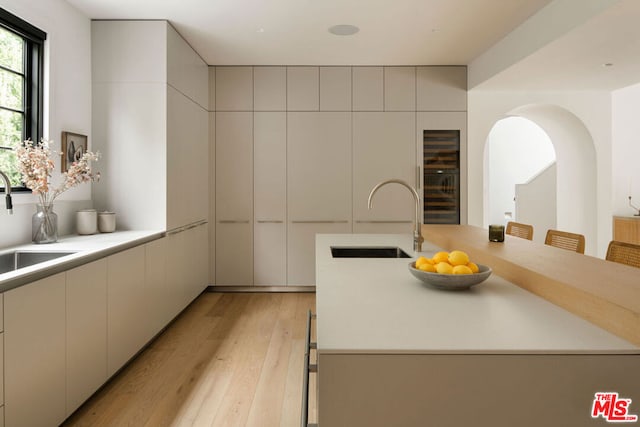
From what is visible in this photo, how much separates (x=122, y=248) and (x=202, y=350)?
0.98 metres

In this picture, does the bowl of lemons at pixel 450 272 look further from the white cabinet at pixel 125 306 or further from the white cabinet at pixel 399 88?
the white cabinet at pixel 399 88

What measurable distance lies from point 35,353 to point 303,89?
12.6 ft

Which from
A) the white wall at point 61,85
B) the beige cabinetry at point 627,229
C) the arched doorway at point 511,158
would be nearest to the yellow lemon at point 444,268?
the white wall at point 61,85

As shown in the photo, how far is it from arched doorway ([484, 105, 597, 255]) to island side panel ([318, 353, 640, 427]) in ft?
15.9

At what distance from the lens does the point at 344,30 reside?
392 centimetres

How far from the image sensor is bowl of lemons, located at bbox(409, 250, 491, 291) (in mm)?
1556

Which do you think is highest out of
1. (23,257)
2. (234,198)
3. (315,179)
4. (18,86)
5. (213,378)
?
(18,86)

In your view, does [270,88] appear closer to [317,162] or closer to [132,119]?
[317,162]

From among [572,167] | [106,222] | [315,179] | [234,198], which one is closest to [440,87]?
[315,179]

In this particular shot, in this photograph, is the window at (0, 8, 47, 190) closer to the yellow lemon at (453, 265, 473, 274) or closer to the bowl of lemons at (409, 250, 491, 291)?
the bowl of lemons at (409, 250, 491, 291)

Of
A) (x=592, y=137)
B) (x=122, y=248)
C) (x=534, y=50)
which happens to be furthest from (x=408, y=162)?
(x=122, y=248)

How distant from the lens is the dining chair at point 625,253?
2244mm

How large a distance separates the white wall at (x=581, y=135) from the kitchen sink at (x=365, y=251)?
270 centimetres

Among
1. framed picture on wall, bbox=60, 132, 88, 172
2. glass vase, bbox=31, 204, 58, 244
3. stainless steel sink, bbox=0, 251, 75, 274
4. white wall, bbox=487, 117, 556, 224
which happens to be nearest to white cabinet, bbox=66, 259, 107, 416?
stainless steel sink, bbox=0, 251, 75, 274
